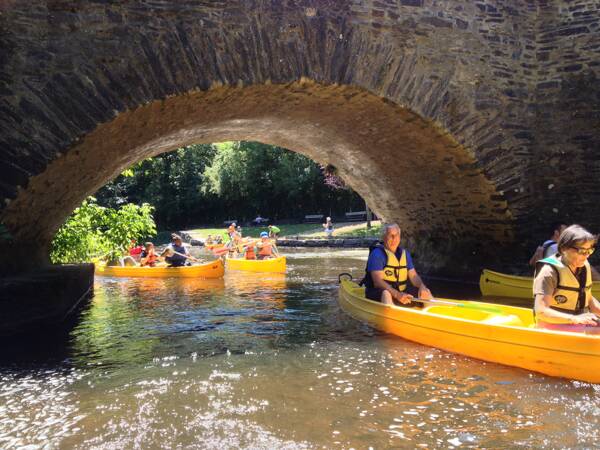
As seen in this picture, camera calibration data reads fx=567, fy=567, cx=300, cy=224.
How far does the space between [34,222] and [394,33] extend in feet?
16.7

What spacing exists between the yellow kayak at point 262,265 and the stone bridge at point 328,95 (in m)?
3.58

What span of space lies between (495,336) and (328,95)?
371cm

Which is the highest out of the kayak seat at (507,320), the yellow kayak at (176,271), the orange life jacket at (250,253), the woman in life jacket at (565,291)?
the woman in life jacket at (565,291)

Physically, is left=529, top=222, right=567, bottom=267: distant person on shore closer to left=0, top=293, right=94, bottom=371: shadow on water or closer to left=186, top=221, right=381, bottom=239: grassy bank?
left=0, top=293, right=94, bottom=371: shadow on water

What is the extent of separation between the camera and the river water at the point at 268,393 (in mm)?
3412

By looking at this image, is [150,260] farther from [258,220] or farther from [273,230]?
[258,220]

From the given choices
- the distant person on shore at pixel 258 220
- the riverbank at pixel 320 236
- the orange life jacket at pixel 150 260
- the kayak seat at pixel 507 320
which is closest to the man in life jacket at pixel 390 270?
the kayak seat at pixel 507 320

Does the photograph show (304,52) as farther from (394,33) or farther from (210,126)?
(210,126)

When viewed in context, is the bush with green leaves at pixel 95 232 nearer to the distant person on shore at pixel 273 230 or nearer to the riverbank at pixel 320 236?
the distant person on shore at pixel 273 230

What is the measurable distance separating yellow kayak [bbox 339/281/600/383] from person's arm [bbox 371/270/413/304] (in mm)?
217

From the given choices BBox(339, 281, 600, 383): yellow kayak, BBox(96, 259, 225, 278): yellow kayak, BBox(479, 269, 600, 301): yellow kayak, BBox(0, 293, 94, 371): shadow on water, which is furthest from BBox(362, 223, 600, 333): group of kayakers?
BBox(96, 259, 225, 278): yellow kayak

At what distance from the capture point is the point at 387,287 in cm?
645

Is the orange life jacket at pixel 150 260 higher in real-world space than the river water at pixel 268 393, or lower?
higher

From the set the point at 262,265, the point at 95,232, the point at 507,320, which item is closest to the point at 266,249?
the point at 262,265
